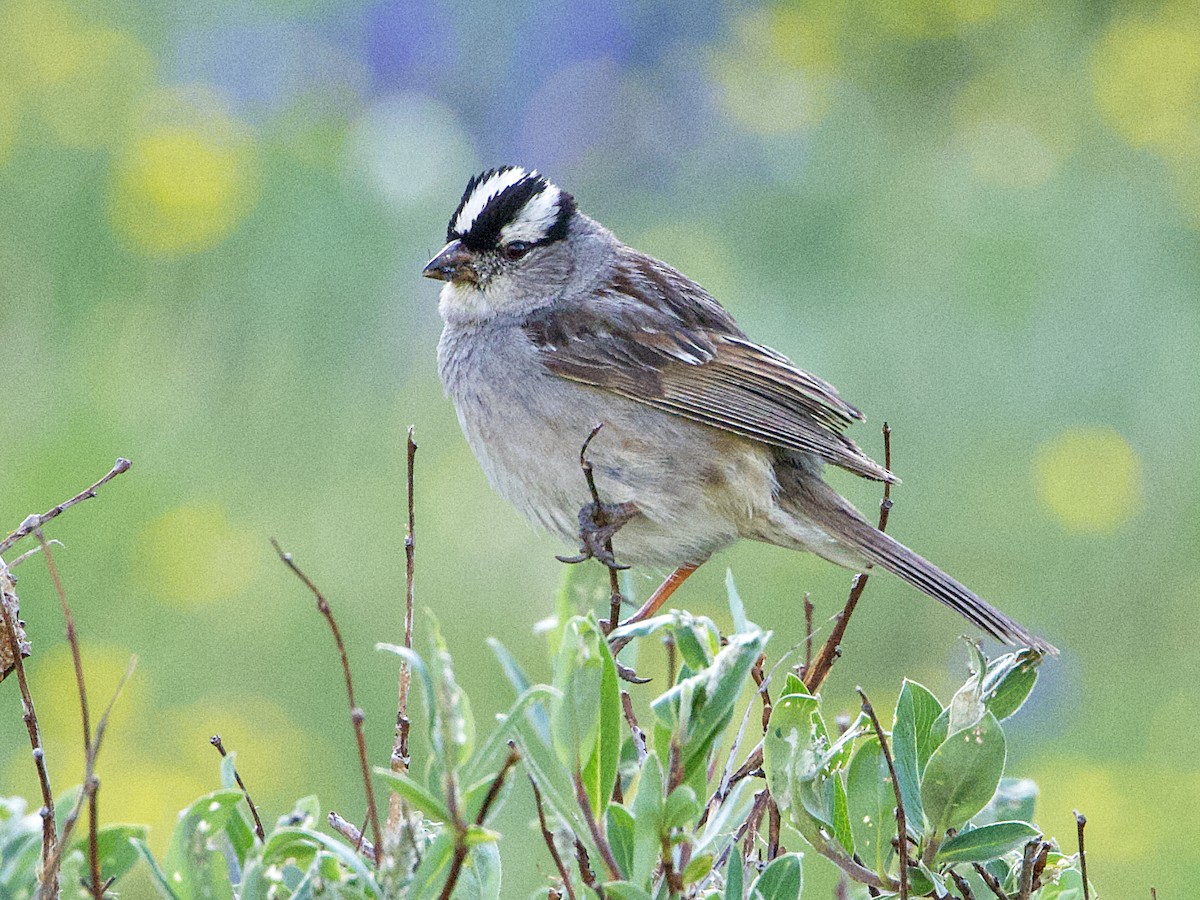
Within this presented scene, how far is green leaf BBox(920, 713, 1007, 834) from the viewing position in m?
1.51

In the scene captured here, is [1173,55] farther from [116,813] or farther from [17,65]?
[116,813]

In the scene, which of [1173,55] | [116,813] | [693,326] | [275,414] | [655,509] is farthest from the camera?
[1173,55]

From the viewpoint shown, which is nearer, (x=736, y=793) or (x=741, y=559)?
(x=736, y=793)

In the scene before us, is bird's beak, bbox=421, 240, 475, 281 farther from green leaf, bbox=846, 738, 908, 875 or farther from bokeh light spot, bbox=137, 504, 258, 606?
green leaf, bbox=846, 738, 908, 875

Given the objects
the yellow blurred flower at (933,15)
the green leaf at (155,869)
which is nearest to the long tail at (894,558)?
the green leaf at (155,869)

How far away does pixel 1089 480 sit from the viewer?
4930 millimetres

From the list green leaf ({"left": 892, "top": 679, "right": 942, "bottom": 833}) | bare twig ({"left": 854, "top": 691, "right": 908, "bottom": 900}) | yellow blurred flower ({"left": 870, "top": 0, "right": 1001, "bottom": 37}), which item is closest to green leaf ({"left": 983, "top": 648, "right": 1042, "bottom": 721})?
green leaf ({"left": 892, "top": 679, "right": 942, "bottom": 833})

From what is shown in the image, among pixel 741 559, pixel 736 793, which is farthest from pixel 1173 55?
pixel 736 793

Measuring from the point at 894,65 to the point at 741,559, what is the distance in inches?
105

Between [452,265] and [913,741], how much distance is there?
6.36 ft

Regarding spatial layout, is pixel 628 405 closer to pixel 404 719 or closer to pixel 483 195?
pixel 483 195

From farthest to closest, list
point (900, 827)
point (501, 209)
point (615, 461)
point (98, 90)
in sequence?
point (98, 90) → point (501, 209) → point (615, 461) → point (900, 827)

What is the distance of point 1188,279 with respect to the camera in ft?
18.4

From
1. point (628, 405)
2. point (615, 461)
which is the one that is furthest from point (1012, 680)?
point (628, 405)
